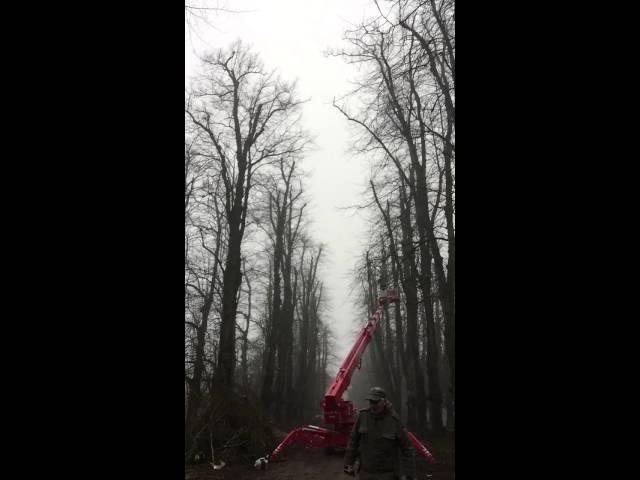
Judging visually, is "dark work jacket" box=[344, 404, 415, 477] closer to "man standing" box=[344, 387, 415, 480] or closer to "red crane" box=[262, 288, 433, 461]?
"man standing" box=[344, 387, 415, 480]

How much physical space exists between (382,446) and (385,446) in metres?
0.03

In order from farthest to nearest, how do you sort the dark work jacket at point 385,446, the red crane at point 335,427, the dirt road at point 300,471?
the red crane at point 335,427 → the dirt road at point 300,471 → the dark work jacket at point 385,446

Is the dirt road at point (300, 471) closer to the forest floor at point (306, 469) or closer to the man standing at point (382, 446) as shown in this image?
the forest floor at point (306, 469)

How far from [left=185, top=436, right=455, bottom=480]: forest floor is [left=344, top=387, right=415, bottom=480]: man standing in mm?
6091

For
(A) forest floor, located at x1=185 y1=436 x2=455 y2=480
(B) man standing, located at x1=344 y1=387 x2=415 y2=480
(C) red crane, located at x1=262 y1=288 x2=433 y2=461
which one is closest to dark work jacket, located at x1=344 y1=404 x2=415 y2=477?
(B) man standing, located at x1=344 y1=387 x2=415 y2=480

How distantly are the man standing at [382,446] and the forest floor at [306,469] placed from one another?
609 cm

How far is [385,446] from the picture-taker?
5.40 metres

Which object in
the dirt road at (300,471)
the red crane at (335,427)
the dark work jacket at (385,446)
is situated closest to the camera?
the dark work jacket at (385,446)

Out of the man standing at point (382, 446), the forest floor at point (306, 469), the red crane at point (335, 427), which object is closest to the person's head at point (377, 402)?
the man standing at point (382, 446)

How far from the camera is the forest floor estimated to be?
A: 11.0 meters

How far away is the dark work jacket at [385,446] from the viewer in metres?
5.35

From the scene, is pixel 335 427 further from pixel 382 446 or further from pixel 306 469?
pixel 382 446
